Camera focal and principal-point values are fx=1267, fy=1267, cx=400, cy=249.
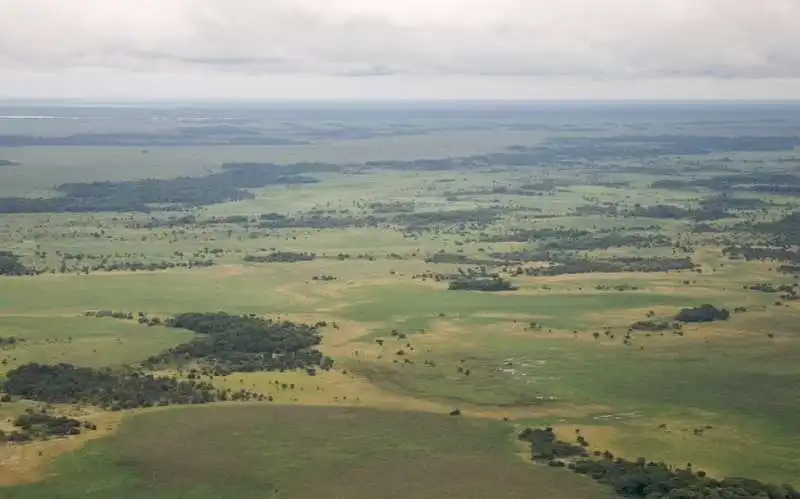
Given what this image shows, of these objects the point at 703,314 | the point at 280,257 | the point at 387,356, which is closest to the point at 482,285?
the point at 703,314

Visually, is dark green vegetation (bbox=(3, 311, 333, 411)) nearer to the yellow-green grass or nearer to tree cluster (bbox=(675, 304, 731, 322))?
the yellow-green grass

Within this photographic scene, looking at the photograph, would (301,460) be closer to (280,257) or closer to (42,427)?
(42,427)

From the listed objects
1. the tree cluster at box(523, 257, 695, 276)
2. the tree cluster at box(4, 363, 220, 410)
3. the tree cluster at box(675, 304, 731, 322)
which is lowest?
the tree cluster at box(523, 257, 695, 276)

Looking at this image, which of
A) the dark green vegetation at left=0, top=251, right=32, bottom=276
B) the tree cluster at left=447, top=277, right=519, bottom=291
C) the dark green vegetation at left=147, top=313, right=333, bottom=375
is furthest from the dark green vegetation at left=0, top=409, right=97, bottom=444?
the dark green vegetation at left=0, top=251, right=32, bottom=276

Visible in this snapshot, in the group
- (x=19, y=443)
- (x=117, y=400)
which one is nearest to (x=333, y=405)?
(x=117, y=400)

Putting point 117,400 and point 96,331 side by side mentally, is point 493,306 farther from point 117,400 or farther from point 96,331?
point 117,400
